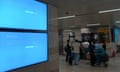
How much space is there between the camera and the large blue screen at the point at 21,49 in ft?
6.89

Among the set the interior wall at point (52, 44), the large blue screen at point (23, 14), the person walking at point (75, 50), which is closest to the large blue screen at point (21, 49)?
the large blue screen at point (23, 14)

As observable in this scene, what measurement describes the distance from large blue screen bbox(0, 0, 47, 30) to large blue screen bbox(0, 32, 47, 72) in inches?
4.8

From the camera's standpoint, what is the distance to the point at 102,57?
951cm

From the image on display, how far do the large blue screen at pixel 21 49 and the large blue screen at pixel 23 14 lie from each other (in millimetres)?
122

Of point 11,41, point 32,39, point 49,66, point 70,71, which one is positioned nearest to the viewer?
point 11,41

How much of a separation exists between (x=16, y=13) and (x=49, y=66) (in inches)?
65.4

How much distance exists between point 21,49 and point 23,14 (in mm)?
482

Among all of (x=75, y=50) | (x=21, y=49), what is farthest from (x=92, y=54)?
(x=21, y=49)

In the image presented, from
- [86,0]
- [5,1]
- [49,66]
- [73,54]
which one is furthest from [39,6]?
[73,54]

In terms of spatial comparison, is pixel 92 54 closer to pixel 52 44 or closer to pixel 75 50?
pixel 75 50

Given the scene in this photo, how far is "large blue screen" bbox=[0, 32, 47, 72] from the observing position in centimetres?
210

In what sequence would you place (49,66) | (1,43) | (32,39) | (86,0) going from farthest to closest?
(86,0), (49,66), (32,39), (1,43)

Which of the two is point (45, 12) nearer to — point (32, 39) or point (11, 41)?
point (32, 39)

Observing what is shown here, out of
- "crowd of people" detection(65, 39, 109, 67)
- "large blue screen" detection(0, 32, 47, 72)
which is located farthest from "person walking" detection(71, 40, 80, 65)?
"large blue screen" detection(0, 32, 47, 72)
